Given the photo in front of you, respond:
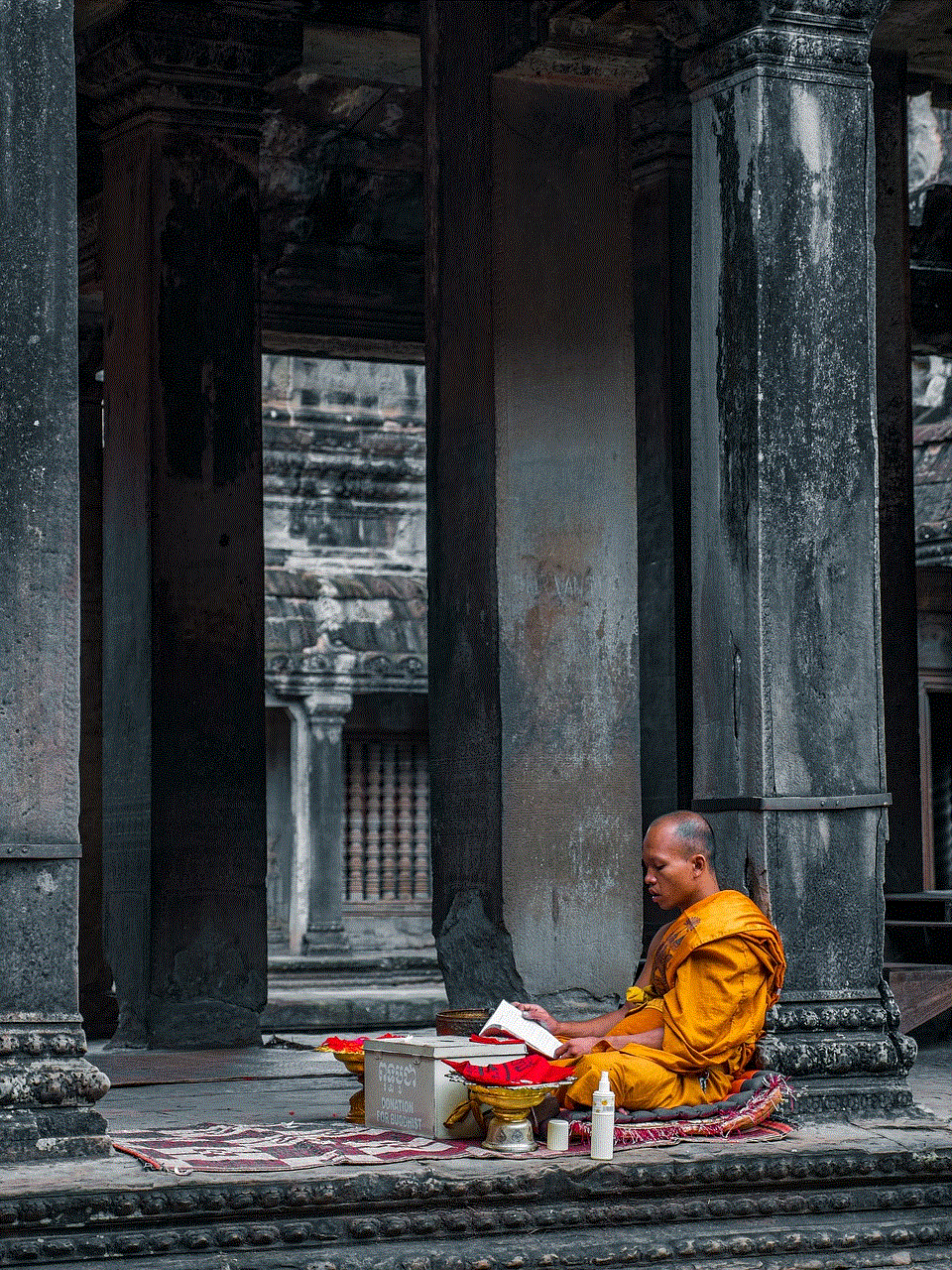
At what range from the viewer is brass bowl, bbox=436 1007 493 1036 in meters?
7.06

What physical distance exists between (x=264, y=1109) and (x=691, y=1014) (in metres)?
1.58

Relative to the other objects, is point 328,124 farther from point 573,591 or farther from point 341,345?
point 573,591

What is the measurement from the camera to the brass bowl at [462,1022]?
706cm

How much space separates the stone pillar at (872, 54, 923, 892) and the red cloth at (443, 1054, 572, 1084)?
4944 mm

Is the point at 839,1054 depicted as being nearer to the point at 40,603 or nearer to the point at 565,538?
the point at 40,603

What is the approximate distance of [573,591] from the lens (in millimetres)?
8391

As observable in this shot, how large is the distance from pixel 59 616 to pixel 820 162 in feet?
8.99

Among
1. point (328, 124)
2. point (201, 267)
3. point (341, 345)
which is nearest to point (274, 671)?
point (341, 345)

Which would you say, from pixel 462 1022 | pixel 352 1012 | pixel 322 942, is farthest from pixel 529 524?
pixel 322 942

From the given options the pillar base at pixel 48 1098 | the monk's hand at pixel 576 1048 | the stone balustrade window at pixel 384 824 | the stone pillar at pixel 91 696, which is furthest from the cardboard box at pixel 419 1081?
the stone balustrade window at pixel 384 824

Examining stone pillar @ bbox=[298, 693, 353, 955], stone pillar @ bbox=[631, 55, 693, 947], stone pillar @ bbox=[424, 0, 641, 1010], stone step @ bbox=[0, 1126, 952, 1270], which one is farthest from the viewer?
stone pillar @ bbox=[298, 693, 353, 955]

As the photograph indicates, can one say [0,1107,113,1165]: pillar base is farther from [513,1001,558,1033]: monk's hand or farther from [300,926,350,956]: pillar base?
[300,926,350,956]: pillar base

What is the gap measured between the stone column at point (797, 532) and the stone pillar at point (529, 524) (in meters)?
1.61

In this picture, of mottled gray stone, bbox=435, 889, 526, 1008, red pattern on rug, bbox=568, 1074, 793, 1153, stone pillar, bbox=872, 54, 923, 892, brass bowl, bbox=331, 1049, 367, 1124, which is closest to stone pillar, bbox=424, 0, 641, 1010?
mottled gray stone, bbox=435, 889, 526, 1008
